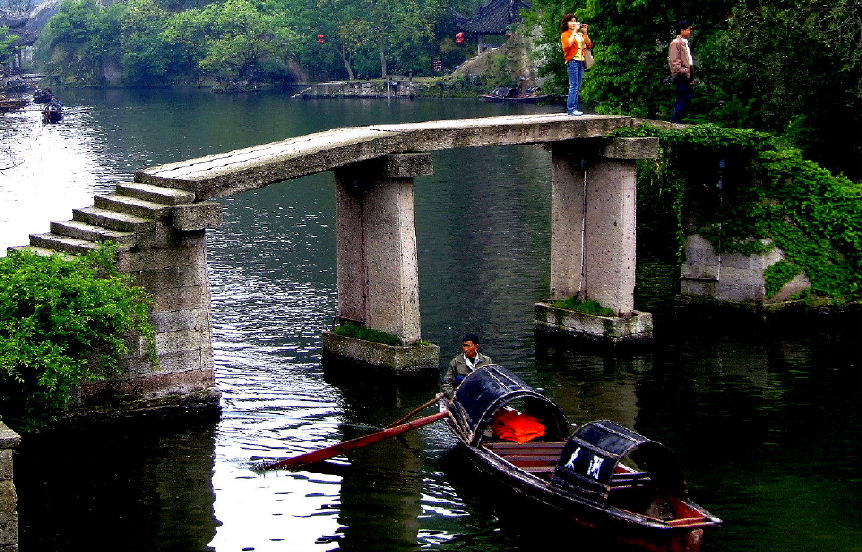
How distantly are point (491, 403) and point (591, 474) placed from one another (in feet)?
11.0

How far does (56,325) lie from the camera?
22.9m

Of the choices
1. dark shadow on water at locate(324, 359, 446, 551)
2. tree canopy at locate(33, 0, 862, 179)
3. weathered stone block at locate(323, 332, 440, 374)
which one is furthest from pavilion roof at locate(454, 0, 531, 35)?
dark shadow on water at locate(324, 359, 446, 551)

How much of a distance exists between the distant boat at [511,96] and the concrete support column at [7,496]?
85.5m

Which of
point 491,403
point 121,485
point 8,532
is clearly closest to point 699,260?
point 491,403

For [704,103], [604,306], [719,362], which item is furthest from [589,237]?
[704,103]

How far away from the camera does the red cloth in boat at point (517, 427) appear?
77.2 ft

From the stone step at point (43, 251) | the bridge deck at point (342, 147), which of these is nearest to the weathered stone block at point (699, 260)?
the bridge deck at point (342, 147)

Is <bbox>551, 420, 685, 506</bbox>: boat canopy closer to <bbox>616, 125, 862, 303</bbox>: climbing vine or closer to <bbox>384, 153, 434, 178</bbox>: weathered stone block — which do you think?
<bbox>384, 153, 434, 178</bbox>: weathered stone block

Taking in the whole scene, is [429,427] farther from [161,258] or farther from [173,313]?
[161,258]

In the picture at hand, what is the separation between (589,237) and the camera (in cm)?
3186

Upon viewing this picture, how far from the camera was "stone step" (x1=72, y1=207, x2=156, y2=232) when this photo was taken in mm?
24500

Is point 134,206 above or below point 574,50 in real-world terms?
below

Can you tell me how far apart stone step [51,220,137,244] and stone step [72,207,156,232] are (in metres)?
0.08

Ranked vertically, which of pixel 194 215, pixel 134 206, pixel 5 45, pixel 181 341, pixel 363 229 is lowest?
pixel 181 341
